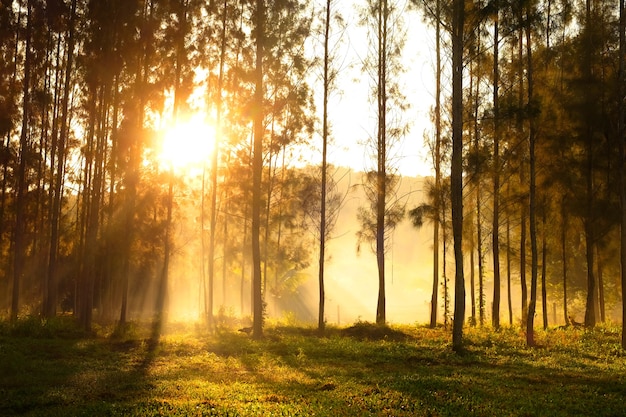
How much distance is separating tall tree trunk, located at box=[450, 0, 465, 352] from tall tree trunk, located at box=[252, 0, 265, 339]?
828cm

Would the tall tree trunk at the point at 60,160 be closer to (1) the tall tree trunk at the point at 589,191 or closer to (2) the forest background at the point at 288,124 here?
(2) the forest background at the point at 288,124

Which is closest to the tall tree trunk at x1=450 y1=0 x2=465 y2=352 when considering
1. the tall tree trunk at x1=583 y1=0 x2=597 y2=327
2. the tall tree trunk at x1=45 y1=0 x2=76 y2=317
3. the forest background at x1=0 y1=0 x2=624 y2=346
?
the forest background at x1=0 y1=0 x2=624 y2=346

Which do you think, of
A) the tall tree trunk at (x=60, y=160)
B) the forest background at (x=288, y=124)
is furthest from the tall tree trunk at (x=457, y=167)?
the tall tree trunk at (x=60, y=160)

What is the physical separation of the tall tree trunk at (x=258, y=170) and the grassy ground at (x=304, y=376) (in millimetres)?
1625

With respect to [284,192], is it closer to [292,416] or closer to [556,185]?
[556,185]

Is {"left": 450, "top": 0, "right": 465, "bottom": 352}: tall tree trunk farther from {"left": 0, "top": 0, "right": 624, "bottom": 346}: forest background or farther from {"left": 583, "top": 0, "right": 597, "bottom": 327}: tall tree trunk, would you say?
{"left": 583, "top": 0, "right": 597, "bottom": 327}: tall tree trunk

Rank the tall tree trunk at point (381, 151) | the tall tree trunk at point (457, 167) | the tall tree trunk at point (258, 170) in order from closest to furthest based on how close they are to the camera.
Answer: the tall tree trunk at point (457, 167) → the tall tree trunk at point (258, 170) → the tall tree trunk at point (381, 151)

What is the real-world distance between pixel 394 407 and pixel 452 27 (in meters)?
14.9

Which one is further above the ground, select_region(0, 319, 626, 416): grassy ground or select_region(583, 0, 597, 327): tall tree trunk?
select_region(583, 0, 597, 327): tall tree trunk

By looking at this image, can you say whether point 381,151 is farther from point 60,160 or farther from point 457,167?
point 60,160

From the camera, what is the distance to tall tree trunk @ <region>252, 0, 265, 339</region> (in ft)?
75.4

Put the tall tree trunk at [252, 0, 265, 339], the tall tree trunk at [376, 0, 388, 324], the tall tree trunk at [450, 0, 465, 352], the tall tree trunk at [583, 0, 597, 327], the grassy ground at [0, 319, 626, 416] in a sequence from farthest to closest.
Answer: the tall tree trunk at [376, 0, 388, 324], the tall tree trunk at [583, 0, 597, 327], the tall tree trunk at [252, 0, 265, 339], the tall tree trunk at [450, 0, 465, 352], the grassy ground at [0, 319, 626, 416]

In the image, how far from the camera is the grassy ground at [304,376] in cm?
1000

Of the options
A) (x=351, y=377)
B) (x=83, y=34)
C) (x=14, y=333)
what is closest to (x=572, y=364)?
(x=351, y=377)
